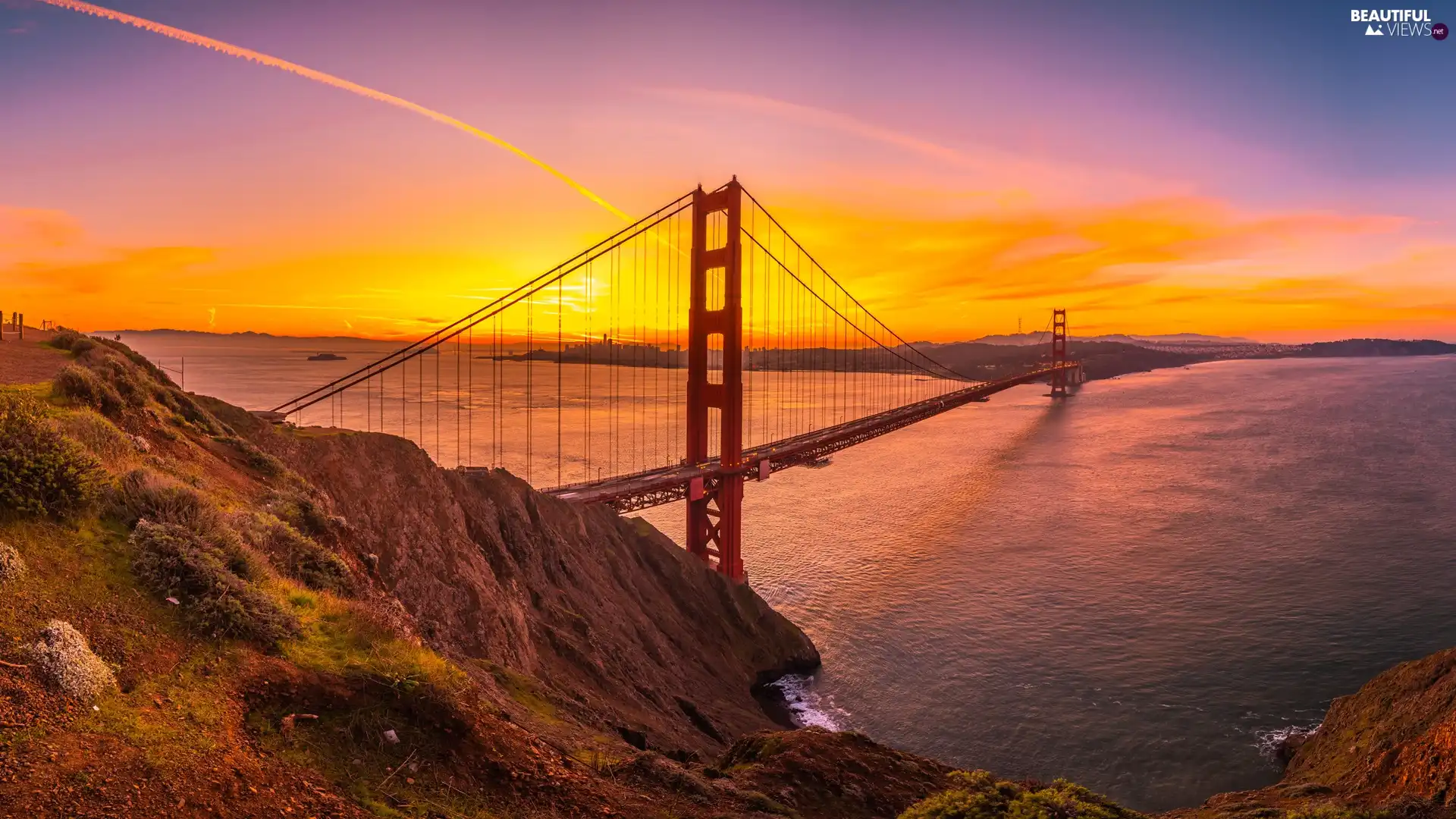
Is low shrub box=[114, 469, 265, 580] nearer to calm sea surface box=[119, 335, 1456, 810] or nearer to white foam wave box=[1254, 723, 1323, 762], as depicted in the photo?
calm sea surface box=[119, 335, 1456, 810]

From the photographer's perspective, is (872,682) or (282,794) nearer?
(282,794)

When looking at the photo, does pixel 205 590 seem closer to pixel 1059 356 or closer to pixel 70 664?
pixel 70 664

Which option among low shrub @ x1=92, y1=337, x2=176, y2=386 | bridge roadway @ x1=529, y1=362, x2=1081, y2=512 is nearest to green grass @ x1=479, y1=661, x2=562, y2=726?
low shrub @ x1=92, y1=337, x2=176, y2=386

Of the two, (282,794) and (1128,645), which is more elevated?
(282,794)

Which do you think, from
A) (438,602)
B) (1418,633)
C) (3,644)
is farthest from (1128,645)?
(3,644)

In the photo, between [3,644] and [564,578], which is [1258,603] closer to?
[564,578]

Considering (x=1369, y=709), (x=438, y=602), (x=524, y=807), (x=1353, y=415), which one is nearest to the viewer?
(x=524, y=807)
